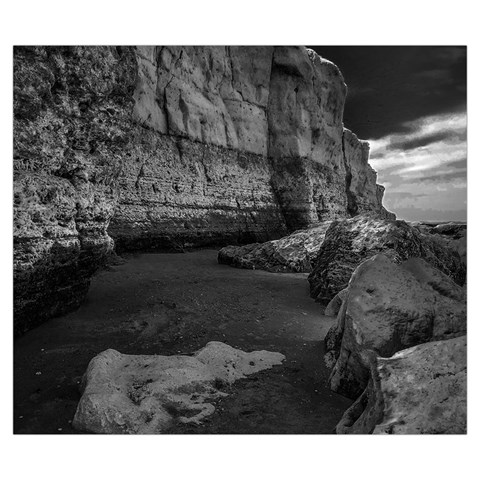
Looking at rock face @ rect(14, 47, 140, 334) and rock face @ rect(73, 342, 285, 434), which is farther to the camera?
rock face @ rect(14, 47, 140, 334)

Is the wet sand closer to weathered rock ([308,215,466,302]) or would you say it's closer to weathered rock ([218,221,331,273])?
weathered rock ([308,215,466,302])

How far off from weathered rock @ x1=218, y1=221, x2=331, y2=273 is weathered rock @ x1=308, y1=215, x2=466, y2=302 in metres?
1.98

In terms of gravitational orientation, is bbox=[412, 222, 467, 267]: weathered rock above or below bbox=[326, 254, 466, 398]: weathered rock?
above

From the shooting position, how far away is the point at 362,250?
6926 millimetres

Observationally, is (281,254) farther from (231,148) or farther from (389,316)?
(231,148)

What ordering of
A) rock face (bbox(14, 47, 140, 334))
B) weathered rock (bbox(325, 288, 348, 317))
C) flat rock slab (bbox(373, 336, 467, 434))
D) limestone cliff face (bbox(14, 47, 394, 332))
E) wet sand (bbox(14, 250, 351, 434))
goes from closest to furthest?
flat rock slab (bbox(373, 336, 467, 434))
wet sand (bbox(14, 250, 351, 434))
rock face (bbox(14, 47, 140, 334))
limestone cliff face (bbox(14, 47, 394, 332))
weathered rock (bbox(325, 288, 348, 317))

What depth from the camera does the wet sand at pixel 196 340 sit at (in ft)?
9.34

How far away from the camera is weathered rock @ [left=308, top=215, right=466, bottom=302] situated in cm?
670

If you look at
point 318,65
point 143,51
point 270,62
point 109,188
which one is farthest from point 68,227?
point 318,65

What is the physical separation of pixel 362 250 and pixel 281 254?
3.19 meters

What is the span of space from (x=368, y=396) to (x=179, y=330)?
2.62m

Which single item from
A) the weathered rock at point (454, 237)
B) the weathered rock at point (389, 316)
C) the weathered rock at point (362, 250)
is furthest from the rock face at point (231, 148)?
the weathered rock at point (389, 316)

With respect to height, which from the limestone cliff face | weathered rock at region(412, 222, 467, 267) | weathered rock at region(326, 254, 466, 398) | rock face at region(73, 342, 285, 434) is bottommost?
rock face at region(73, 342, 285, 434)

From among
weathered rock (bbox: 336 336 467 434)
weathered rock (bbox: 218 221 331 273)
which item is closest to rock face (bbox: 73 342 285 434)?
weathered rock (bbox: 336 336 467 434)
